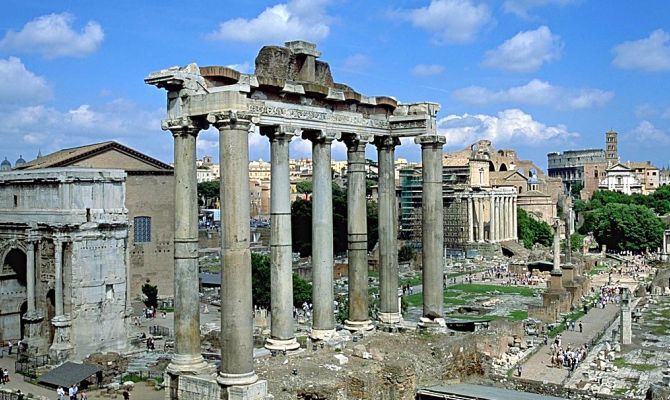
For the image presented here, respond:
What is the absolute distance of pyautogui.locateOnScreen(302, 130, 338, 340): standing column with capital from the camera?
15883mm

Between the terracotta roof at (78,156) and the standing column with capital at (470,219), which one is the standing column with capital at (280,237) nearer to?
the terracotta roof at (78,156)

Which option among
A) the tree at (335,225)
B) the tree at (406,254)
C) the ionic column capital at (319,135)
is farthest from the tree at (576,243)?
the ionic column capital at (319,135)

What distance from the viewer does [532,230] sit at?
93.2 m

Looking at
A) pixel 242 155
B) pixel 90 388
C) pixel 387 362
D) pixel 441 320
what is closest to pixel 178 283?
pixel 242 155

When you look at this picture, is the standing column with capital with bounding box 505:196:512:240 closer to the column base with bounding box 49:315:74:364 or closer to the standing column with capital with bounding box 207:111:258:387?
the column base with bounding box 49:315:74:364

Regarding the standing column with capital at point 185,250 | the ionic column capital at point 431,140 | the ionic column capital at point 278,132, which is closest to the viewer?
the standing column with capital at point 185,250

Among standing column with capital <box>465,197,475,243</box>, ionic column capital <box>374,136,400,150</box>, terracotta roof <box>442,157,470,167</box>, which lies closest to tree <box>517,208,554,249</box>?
terracotta roof <box>442,157,470,167</box>

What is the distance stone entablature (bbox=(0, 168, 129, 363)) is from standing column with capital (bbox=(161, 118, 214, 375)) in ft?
61.1

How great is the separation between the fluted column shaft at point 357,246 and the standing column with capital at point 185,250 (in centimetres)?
479

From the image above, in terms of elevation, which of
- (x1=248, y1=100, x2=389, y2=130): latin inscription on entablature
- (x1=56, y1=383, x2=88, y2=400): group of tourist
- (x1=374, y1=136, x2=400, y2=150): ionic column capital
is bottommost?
(x1=56, y1=383, x2=88, y2=400): group of tourist

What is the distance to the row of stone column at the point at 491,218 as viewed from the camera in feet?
275

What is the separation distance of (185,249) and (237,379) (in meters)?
2.71

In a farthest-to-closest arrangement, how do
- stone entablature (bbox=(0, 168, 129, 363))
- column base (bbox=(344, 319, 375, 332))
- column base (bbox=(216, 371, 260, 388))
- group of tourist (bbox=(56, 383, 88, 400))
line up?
stone entablature (bbox=(0, 168, 129, 363)) → group of tourist (bbox=(56, 383, 88, 400)) → column base (bbox=(344, 319, 375, 332)) → column base (bbox=(216, 371, 260, 388))

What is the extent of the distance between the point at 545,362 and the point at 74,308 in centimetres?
2034
